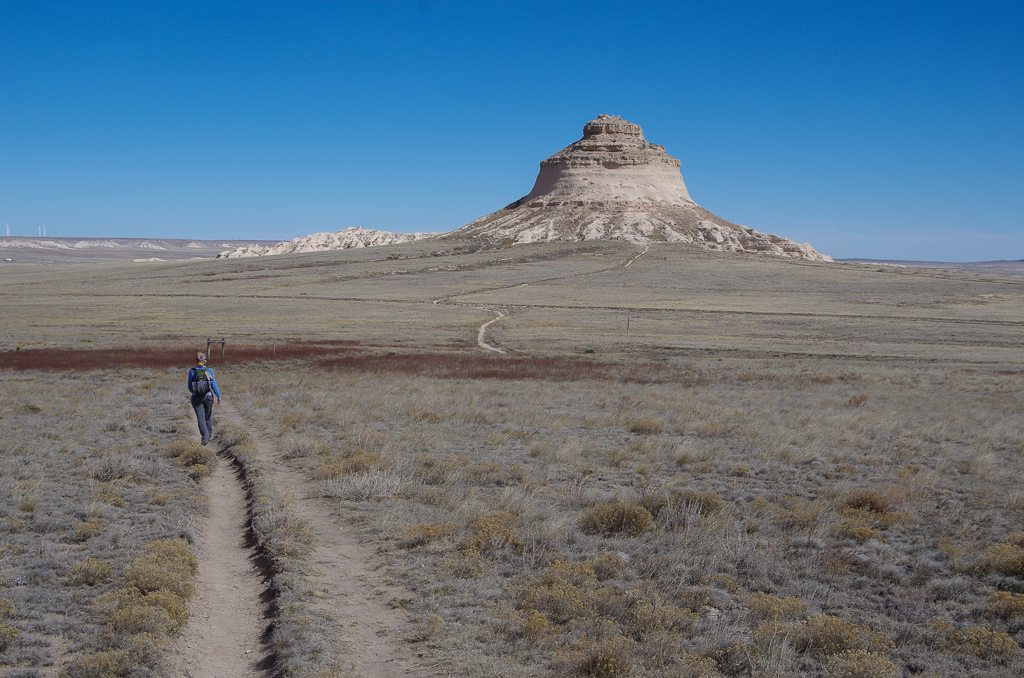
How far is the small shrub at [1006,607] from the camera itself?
21.7ft

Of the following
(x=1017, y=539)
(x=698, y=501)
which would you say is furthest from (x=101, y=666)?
(x=1017, y=539)

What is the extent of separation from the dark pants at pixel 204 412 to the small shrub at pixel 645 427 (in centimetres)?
877

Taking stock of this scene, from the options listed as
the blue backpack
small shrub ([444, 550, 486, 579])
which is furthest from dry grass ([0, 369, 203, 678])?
small shrub ([444, 550, 486, 579])

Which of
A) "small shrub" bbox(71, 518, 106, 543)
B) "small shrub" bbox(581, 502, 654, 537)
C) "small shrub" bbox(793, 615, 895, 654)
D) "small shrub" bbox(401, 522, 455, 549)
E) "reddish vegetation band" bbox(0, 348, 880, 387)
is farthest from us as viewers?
"reddish vegetation band" bbox(0, 348, 880, 387)

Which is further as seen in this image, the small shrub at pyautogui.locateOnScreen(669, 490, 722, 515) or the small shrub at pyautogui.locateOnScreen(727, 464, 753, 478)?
the small shrub at pyautogui.locateOnScreen(727, 464, 753, 478)

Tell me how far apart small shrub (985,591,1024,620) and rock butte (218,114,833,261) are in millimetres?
112398

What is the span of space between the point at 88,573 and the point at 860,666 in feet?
24.2

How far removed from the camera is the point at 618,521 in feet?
29.4

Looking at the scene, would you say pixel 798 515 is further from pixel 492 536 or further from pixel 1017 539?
pixel 492 536

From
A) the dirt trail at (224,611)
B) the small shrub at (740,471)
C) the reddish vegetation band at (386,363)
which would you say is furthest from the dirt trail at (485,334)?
the dirt trail at (224,611)

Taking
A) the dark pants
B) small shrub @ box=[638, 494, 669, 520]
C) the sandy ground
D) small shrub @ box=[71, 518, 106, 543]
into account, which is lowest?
the sandy ground

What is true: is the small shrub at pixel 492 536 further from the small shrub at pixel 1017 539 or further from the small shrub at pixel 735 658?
the small shrub at pixel 1017 539

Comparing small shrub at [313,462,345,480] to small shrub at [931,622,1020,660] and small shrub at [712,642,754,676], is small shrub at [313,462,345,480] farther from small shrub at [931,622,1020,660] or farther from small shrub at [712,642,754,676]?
small shrub at [931,622,1020,660]

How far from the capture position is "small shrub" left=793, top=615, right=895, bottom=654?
6.04 meters
